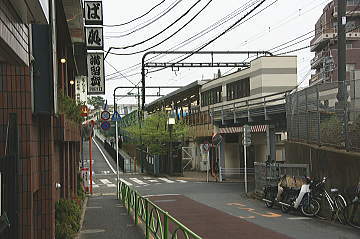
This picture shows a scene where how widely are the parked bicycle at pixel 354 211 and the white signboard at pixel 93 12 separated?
1062 centimetres

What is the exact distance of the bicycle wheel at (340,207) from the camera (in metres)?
13.5

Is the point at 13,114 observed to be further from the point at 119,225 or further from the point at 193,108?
the point at 193,108

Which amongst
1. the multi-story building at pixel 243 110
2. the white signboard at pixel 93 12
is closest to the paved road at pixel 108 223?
the white signboard at pixel 93 12

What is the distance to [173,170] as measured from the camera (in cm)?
3941

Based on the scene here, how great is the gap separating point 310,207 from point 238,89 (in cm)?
2486

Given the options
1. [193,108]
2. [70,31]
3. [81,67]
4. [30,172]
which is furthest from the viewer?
[193,108]

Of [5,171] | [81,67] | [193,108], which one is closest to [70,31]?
[81,67]

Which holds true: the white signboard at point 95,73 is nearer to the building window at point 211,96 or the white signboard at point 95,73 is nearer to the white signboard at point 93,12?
the white signboard at point 93,12

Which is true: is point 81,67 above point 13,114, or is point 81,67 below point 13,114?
above

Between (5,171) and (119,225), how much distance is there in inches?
340

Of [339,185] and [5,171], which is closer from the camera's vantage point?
[5,171]

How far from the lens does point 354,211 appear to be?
13.0 meters

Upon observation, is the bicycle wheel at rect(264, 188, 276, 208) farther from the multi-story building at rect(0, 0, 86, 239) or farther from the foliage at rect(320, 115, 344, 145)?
the multi-story building at rect(0, 0, 86, 239)

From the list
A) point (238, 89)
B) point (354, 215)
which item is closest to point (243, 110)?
point (238, 89)
